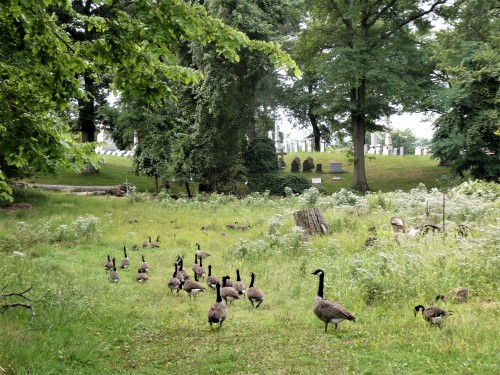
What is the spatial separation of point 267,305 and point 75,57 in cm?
639

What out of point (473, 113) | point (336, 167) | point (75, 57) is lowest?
point (336, 167)

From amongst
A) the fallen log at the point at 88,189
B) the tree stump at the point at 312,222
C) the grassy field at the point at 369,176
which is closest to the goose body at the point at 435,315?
the tree stump at the point at 312,222

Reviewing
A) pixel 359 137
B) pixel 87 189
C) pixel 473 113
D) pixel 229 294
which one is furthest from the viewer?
pixel 359 137

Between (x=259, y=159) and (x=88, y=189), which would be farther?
(x=259, y=159)

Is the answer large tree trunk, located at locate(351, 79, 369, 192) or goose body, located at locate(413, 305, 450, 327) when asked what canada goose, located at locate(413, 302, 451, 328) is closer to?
goose body, located at locate(413, 305, 450, 327)

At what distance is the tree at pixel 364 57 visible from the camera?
36656mm

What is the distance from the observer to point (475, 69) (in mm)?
35000

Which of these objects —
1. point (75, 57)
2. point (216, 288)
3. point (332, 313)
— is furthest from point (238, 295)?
point (75, 57)

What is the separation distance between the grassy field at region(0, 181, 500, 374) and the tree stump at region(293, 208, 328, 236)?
1.79ft

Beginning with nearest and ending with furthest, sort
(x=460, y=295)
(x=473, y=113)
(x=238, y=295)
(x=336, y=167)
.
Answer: (x=460, y=295), (x=238, y=295), (x=473, y=113), (x=336, y=167)

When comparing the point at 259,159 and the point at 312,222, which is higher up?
the point at 259,159

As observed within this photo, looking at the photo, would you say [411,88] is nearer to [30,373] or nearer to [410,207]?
[410,207]

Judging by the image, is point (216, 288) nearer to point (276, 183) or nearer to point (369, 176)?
point (276, 183)

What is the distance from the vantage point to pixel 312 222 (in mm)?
17203
